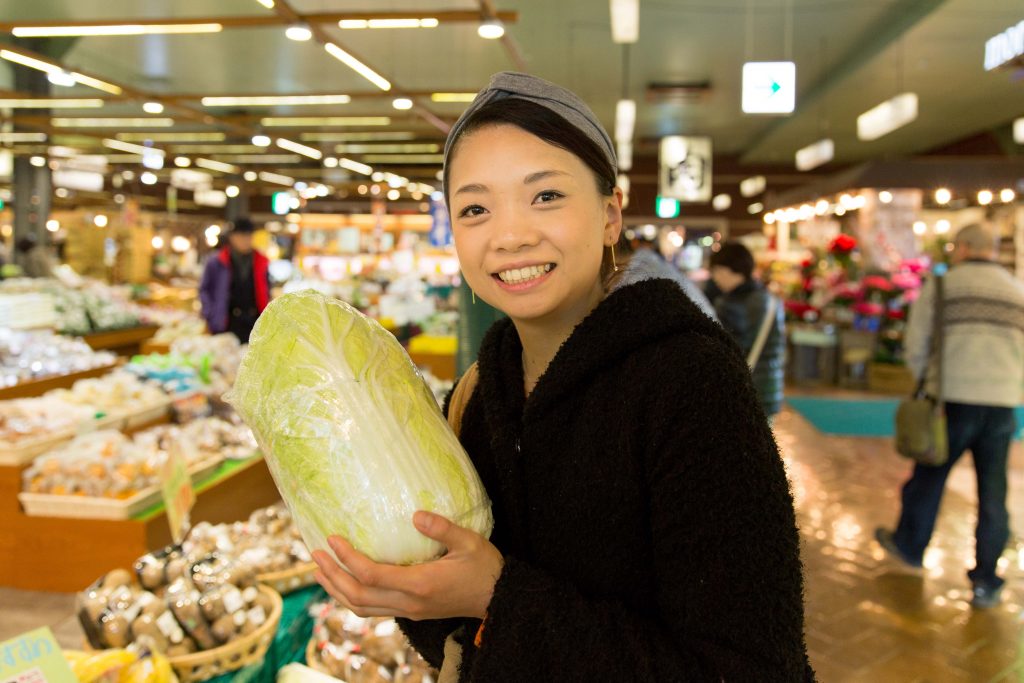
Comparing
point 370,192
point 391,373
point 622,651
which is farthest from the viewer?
point 370,192

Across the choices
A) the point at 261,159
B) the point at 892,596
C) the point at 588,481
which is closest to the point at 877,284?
the point at 892,596

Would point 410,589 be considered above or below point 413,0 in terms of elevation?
below

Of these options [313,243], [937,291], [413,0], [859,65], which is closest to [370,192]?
[313,243]

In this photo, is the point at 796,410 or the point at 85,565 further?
the point at 796,410

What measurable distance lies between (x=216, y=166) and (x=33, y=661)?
50.7 feet

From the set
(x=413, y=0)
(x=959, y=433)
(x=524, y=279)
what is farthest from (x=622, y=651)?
(x=413, y=0)

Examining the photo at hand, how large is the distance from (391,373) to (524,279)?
0.27 m

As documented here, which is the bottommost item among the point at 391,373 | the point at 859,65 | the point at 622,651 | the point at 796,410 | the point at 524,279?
the point at 796,410

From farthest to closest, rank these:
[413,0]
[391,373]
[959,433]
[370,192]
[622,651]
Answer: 1. [370,192]
2. [413,0]
3. [959,433]
4. [391,373]
5. [622,651]

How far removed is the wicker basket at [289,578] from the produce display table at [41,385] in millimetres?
3576

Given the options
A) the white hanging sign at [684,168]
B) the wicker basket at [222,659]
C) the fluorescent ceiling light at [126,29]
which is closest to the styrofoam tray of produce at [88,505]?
the wicker basket at [222,659]

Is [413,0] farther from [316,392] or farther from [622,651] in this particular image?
[622,651]

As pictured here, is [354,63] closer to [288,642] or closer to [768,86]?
[768,86]

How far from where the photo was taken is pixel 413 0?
5.32 meters
